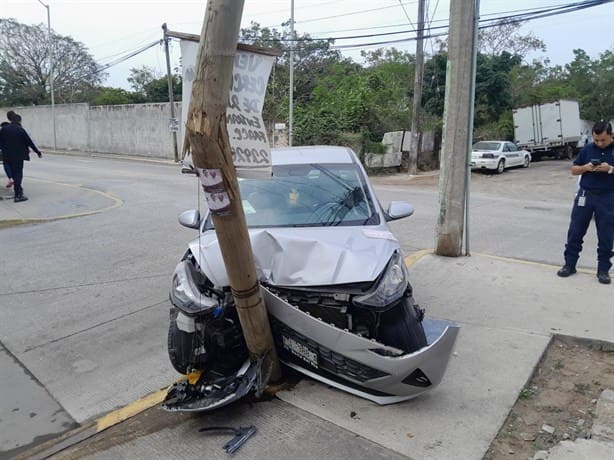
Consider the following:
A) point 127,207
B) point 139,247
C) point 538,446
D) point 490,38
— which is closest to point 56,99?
point 490,38

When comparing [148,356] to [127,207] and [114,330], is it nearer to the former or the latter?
[114,330]

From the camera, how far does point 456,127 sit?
6.84m

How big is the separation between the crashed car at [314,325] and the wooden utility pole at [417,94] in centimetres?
2030

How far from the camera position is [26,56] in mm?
50938

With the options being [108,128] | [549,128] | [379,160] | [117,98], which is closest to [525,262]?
[379,160]

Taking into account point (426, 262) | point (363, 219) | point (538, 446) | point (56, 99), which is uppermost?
point (56, 99)

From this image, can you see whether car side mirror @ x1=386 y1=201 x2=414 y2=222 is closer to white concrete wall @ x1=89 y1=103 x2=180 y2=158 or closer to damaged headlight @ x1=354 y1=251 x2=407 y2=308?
damaged headlight @ x1=354 y1=251 x2=407 y2=308

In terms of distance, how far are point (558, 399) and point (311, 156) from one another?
308cm

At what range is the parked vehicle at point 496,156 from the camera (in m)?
24.5

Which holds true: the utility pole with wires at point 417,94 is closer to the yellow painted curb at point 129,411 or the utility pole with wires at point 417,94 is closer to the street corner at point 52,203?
the street corner at point 52,203

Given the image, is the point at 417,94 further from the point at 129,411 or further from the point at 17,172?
the point at 129,411

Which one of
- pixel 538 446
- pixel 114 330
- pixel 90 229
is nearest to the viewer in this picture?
pixel 538 446

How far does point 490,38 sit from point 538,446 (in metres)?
44.1

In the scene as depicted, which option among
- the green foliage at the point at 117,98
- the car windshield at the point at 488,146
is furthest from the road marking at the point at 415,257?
the green foliage at the point at 117,98
